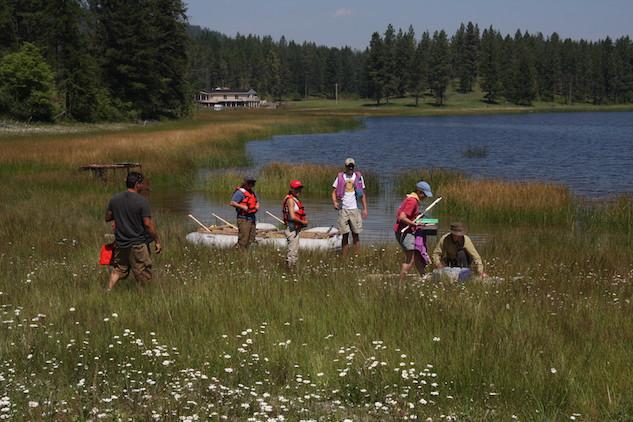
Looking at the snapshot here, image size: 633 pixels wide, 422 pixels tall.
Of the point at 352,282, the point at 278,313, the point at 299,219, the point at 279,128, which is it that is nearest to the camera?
the point at 278,313

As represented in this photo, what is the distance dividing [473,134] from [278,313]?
243 ft

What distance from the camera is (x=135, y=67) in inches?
2926

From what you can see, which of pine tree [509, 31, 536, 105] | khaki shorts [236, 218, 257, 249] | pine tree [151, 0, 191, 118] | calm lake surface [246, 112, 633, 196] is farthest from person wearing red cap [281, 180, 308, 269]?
pine tree [509, 31, 536, 105]

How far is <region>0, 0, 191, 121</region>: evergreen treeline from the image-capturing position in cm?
5910

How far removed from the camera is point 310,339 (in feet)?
27.4

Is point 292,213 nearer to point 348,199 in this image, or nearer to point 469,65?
point 348,199

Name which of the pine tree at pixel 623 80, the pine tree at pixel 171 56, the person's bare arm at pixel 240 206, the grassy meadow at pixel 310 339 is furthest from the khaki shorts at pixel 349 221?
the pine tree at pixel 623 80

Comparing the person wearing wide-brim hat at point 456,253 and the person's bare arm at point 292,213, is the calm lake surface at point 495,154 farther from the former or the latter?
the person wearing wide-brim hat at point 456,253

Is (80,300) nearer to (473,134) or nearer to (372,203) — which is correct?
(372,203)

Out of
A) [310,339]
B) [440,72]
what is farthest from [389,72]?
[310,339]

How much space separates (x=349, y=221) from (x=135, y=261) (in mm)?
6160

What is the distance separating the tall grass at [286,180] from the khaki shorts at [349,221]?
14.6 metres

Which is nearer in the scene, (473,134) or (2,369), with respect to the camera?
(2,369)

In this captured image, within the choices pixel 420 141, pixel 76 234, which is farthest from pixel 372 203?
pixel 420 141
